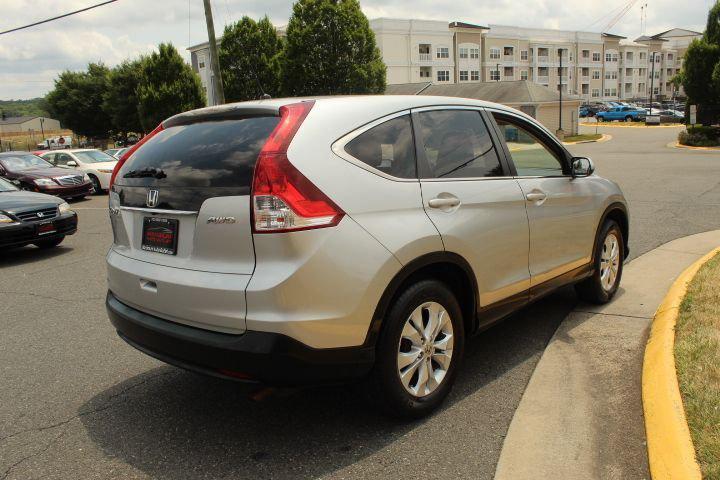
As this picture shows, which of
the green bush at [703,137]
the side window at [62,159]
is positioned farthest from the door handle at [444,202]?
the green bush at [703,137]

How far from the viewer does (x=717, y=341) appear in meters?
3.92

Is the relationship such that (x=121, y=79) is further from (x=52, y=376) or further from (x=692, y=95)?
(x=52, y=376)

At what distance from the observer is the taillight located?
9.12 ft

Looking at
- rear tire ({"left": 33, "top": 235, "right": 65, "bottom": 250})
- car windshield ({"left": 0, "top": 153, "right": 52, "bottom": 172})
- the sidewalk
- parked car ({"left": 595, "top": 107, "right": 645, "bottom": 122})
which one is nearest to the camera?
the sidewalk

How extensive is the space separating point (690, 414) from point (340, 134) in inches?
92.2

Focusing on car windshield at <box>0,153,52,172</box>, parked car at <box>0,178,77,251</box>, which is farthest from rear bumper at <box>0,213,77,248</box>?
car windshield at <box>0,153,52,172</box>

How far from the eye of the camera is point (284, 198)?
9.14ft

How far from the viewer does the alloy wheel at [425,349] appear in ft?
10.7

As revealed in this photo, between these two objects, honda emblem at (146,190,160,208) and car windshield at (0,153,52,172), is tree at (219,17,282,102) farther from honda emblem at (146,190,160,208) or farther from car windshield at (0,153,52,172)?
honda emblem at (146,190,160,208)

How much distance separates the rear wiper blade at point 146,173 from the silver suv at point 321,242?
1cm

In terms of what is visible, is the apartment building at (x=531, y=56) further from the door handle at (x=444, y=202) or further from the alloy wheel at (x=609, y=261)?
the door handle at (x=444, y=202)

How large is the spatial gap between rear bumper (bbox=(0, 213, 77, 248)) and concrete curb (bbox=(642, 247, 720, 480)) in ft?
27.0

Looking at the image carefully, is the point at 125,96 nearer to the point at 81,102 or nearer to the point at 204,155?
the point at 81,102

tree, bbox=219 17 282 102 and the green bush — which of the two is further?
tree, bbox=219 17 282 102
